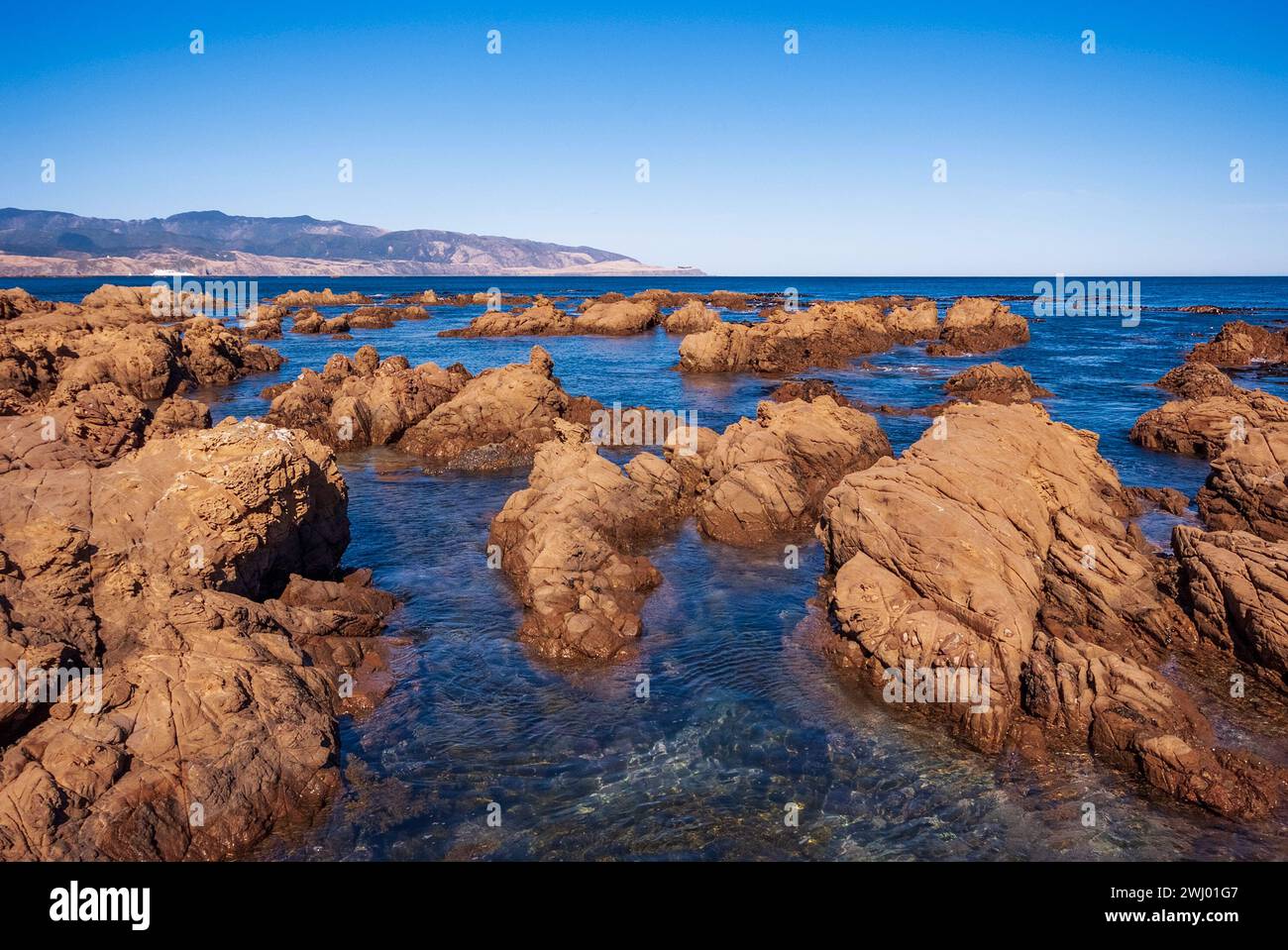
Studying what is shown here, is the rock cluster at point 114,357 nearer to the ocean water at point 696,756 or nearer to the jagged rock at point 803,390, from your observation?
the ocean water at point 696,756

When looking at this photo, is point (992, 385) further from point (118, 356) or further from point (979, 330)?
point (118, 356)

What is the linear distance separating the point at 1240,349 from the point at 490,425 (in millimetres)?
59679

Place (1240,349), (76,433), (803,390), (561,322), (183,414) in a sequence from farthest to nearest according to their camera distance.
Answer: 1. (561,322)
2. (1240,349)
3. (803,390)
4. (183,414)
5. (76,433)

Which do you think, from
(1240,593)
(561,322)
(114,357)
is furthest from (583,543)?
(561,322)

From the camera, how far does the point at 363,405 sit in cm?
3866

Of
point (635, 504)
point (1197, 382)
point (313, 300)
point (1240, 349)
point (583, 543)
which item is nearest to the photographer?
point (583, 543)

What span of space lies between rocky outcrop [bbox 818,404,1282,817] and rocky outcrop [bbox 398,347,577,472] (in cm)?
1747

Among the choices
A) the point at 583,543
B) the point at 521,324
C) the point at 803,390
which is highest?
the point at 521,324

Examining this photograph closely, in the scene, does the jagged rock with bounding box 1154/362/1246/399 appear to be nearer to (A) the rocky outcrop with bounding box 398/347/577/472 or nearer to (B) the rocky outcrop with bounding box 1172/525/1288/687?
(B) the rocky outcrop with bounding box 1172/525/1288/687

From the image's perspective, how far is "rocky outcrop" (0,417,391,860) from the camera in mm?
11344

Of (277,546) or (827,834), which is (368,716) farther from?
(827,834)

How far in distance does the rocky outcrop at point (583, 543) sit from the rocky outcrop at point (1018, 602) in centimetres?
527

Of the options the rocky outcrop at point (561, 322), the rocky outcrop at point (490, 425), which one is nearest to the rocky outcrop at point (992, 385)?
the rocky outcrop at point (490, 425)

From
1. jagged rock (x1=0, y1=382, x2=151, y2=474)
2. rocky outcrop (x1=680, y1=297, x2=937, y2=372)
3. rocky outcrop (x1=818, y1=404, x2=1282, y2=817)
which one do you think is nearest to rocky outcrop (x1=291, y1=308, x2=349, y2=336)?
rocky outcrop (x1=680, y1=297, x2=937, y2=372)
